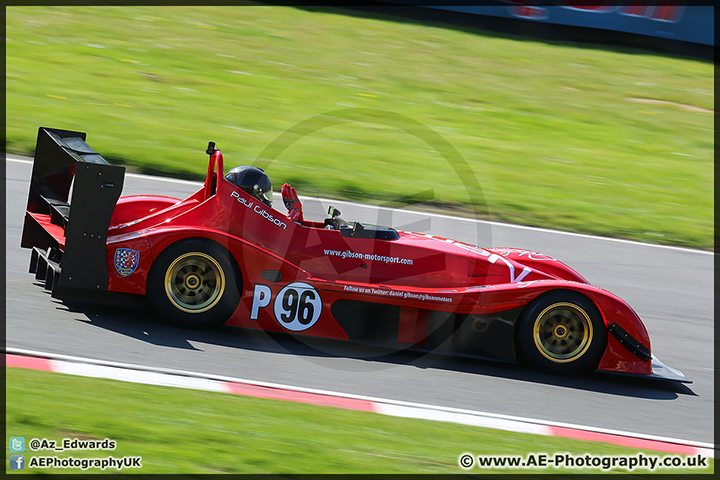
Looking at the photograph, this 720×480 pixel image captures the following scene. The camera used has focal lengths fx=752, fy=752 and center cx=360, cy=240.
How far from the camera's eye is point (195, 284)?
20.5 feet

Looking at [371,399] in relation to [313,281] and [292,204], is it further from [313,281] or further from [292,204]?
[292,204]

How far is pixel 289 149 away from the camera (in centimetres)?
1221

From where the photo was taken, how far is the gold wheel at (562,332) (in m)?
6.38

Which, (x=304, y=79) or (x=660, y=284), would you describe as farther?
(x=304, y=79)

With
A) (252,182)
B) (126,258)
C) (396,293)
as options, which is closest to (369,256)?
(396,293)

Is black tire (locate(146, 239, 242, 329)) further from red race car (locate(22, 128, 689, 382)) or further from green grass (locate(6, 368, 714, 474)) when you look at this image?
green grass (locate(6, 368, 714, 474))

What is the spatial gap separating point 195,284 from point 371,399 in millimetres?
1775

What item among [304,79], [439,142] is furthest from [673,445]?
[304,79]

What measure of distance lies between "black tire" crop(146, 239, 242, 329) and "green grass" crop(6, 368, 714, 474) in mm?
1100

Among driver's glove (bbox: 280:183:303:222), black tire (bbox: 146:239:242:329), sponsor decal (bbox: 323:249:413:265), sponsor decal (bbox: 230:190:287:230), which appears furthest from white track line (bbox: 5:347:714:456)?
driver's glove (bbox: 280:183:303:222)

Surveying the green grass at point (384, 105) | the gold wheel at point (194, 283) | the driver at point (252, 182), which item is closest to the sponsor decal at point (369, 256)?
the driver at point (252, 182)

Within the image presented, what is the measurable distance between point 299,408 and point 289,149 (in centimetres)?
750

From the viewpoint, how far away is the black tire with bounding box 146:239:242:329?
20.2 ft

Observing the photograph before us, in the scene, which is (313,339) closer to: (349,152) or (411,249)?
(411,249)
